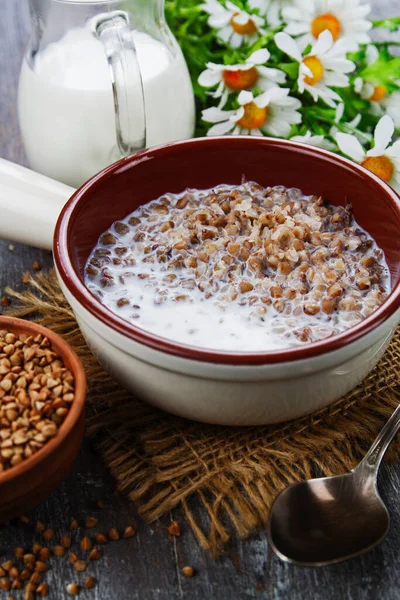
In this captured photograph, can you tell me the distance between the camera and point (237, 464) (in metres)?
1.34

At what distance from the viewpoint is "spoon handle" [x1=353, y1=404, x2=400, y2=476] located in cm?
130

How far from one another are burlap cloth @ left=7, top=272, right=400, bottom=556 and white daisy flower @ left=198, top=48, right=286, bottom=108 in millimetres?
750

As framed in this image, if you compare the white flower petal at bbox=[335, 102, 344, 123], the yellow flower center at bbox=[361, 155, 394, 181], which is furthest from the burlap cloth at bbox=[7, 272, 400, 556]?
the white flower petal at bbox=[335, 102, 344, 123]

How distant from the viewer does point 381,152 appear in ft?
5.74

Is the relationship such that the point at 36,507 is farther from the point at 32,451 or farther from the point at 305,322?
the point at 305,322

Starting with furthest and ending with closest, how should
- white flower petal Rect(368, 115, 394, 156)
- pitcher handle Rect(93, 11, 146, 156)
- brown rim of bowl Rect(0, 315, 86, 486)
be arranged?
white flower petal Rect(368, 115, 394, 156) → pitcher handle Rect(93, 11, 146, 156) → brown rim of bowl Rect(0, 315, 86, 486)

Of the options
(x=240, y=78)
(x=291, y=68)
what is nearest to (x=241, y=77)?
(x=240, y=78)

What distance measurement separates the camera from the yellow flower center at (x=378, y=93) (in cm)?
196

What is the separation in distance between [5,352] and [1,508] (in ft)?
0.85

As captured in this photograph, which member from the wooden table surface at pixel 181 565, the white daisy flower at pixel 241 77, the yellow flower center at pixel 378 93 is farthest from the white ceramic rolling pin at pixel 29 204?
the yellow flower center at pixel 378 93

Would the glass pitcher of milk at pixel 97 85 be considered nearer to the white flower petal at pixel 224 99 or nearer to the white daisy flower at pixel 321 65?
the white flower petal at pixel 224 99

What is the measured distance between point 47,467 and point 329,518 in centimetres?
42

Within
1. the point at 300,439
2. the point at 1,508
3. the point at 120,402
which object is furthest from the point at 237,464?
the point at 1,508

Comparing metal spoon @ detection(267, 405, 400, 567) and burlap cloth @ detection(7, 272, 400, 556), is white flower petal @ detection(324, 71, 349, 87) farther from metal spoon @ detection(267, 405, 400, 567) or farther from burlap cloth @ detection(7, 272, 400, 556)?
metal spoon @ detection(267, 405, 400, 567)
